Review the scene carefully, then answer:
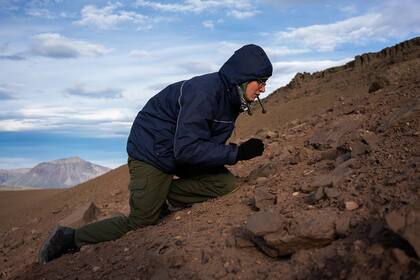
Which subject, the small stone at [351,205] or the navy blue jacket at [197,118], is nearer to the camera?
the small stone at [351,205]

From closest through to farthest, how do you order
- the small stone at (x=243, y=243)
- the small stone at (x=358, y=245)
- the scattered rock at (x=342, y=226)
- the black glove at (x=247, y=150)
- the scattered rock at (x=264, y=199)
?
the small stone at (x=358, y=245), the scattered rock at (x=342, y=226), the small stone at (x=243, y=243), the scattered rock at (x=264, y=199), the black glove at (x=247, y=150)

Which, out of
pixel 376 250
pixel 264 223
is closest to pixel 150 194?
pixel 264 223

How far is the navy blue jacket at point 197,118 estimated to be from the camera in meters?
3.75

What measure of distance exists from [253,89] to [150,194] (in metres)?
1.18

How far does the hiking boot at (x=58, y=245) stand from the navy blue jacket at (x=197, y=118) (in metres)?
0.86

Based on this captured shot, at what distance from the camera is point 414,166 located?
10.3 ft

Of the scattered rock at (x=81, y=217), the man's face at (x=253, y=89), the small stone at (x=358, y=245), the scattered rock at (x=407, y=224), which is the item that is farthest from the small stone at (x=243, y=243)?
the scattered rock at (x=81, y=217)

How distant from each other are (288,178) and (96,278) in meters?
1.65

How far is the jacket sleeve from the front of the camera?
372 cm

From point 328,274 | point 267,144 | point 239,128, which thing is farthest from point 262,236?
point 239,128

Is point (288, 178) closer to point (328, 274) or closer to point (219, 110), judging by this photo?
point (219, 110)

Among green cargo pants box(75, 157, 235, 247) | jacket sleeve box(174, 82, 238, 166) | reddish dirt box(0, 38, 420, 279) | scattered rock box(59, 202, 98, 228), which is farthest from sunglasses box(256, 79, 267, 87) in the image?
scattered rock box(59, 202, 98, 228)

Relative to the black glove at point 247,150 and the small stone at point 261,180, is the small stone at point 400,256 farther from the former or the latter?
the small stone at point 261,180

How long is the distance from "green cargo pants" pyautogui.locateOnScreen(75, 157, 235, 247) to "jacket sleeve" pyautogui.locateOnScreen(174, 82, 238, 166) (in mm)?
403
